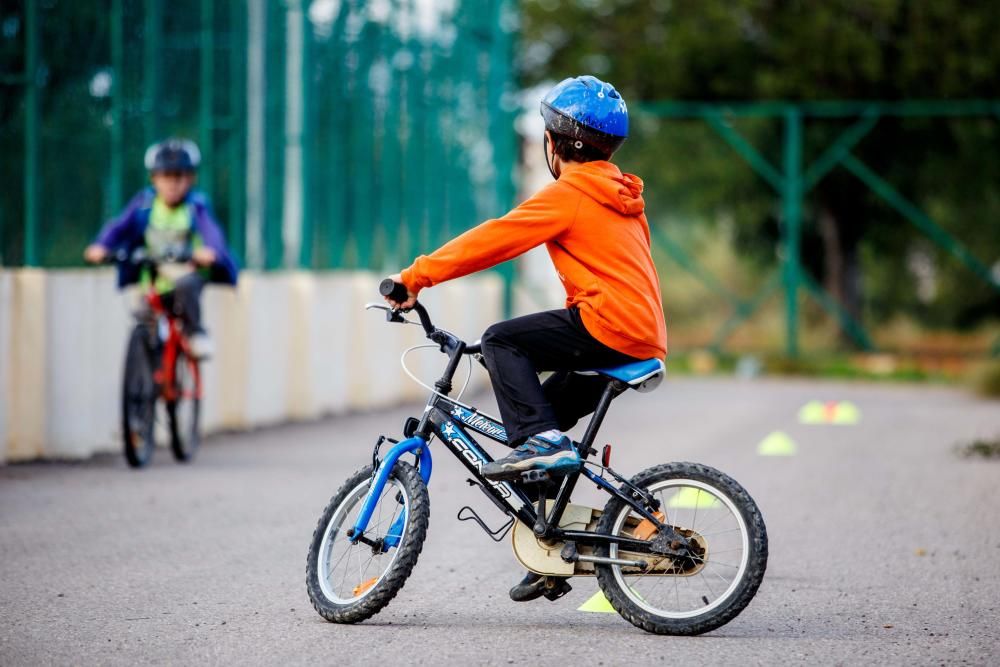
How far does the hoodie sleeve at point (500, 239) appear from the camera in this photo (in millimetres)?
5949

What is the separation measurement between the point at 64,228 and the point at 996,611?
7.44 meters

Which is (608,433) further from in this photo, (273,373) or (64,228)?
(64,228)

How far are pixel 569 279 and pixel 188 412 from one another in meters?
5.66

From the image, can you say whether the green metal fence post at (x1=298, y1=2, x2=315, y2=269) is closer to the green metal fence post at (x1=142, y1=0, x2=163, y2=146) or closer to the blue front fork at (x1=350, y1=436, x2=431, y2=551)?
the green metal fence post at (x1=142, y1=0, x2=163, y2=146)

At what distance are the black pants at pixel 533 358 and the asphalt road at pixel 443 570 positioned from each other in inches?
27.6

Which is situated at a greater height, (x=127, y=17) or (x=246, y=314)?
(x=127, y=17)

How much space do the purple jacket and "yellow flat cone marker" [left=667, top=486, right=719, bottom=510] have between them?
5.50m

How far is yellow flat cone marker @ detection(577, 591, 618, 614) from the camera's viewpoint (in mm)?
6520

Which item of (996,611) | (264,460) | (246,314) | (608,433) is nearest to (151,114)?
(246,314)

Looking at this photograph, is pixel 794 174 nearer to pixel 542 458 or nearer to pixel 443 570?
pixel 443 570

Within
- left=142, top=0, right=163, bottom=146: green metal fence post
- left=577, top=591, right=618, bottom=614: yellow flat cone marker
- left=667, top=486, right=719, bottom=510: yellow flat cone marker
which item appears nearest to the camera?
left=667, top=486, right=719, bottom=510: yellow flat cone marker

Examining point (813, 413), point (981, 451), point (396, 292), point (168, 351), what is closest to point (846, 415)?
point (813, 413)

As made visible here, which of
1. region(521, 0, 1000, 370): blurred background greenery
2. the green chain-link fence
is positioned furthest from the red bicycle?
region(521, 0, 1000, 370): blurred background greenery

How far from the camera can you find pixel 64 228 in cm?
1206
